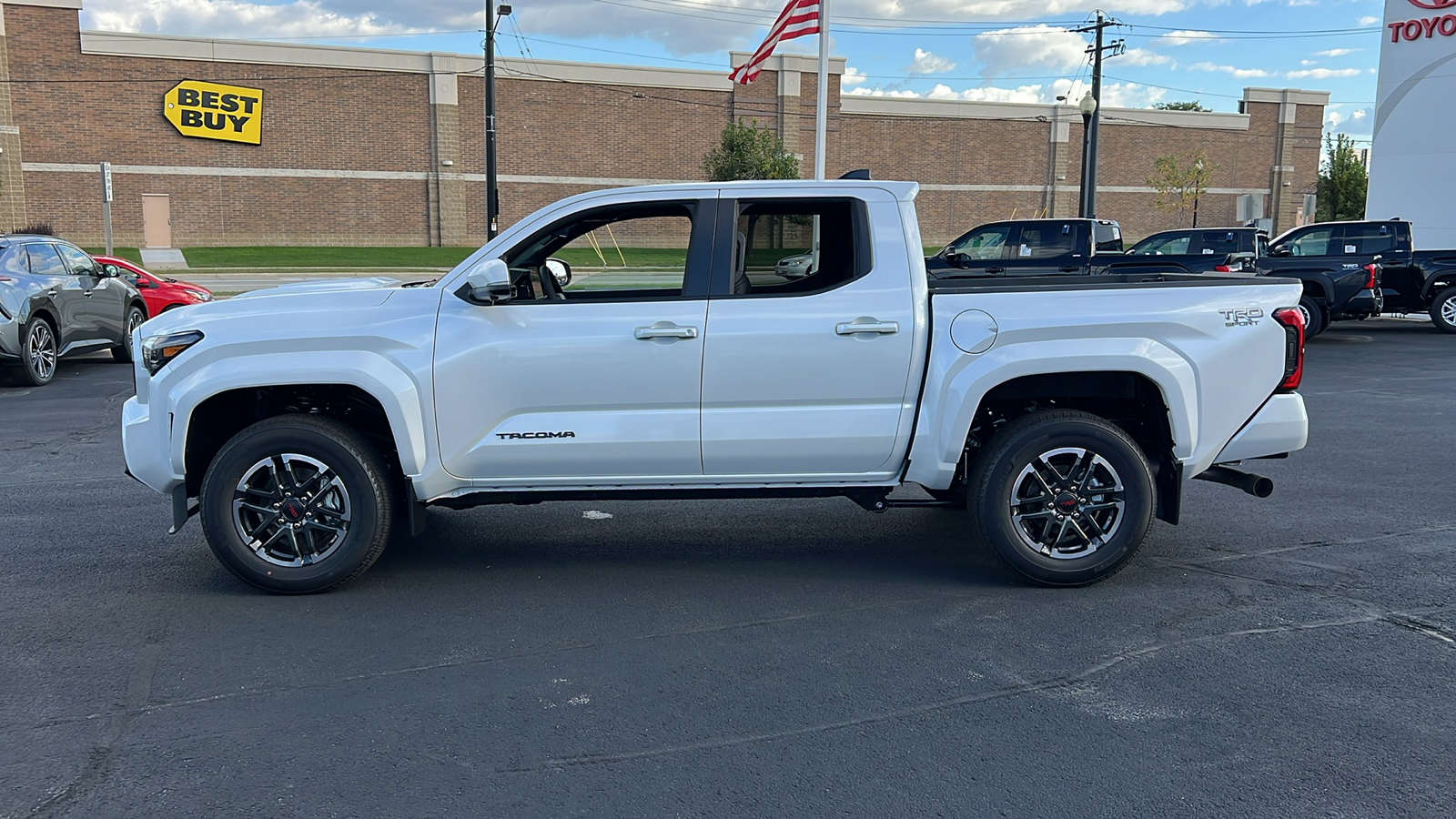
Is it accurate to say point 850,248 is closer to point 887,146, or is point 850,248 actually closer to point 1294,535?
Answer: point 1294,535

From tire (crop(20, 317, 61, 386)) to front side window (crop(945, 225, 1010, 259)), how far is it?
13003 millimetres

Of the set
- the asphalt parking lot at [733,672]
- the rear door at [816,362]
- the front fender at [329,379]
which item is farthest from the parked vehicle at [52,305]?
the rear door at [816,362]

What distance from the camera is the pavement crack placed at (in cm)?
371

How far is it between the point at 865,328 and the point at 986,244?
48.8ft

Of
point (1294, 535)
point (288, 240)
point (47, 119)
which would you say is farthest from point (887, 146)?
point (1294, 535)

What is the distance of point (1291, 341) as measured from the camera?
5.46m

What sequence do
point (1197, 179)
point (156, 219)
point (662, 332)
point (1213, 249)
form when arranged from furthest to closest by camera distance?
point (1197, 179)
point (156, 219)
point (1213, 249)
point (662, 332)

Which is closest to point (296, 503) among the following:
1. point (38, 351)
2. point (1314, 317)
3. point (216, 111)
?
point (38, 351)

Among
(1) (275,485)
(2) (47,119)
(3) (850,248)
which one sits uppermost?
(2) (47,119)

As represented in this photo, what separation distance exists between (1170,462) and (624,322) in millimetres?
2756

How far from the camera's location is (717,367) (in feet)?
17.4

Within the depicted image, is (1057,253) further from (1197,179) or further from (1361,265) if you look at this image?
(1197,179)

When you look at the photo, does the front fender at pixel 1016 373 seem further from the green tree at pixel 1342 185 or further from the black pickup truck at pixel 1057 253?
the green tree at pixel 1342 185

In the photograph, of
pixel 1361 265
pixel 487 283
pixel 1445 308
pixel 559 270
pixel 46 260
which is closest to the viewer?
pixel 487 283
